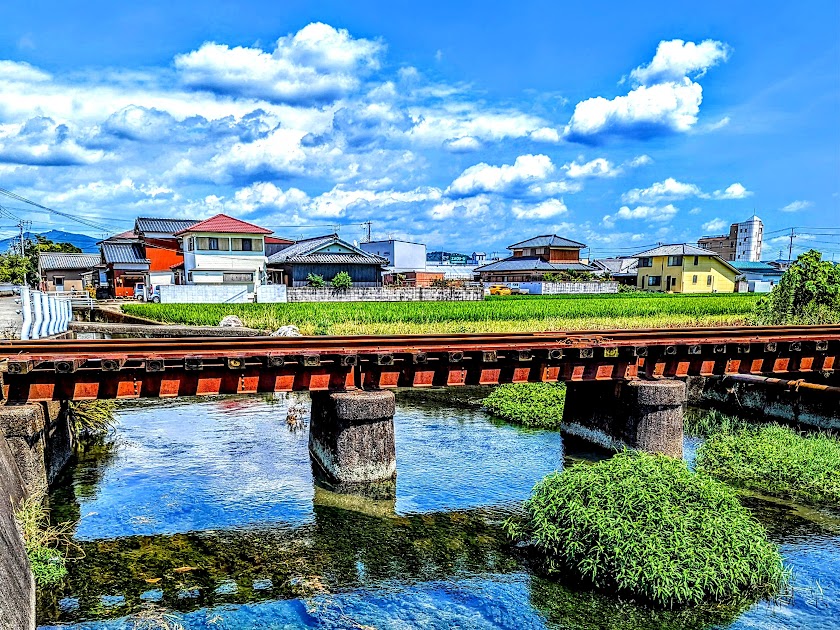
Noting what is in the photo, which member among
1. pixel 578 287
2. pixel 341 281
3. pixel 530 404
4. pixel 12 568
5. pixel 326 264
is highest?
pixel 326 264

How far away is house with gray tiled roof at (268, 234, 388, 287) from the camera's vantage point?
193ft

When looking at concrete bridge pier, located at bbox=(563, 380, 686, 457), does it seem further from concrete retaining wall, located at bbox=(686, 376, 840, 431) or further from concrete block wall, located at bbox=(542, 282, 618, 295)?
concrete block wall, located at bbox=(542, 282, 618, 295)

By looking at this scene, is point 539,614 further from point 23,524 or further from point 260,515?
point 23,524

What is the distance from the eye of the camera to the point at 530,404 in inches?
733

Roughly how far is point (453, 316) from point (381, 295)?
20.5 meters

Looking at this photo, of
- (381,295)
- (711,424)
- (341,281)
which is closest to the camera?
(711,424)

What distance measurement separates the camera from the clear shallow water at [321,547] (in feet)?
26.5

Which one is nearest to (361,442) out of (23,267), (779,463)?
(779,463)

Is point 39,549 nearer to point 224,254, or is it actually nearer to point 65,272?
point 224,254

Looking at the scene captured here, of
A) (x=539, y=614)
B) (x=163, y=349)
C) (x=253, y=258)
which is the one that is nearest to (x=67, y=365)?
(x=163, y=349)

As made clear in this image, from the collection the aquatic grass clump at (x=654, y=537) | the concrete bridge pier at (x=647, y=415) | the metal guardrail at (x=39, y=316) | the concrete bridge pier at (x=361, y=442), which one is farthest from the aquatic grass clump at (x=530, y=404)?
the metal guardrail at (x=39, y=316)

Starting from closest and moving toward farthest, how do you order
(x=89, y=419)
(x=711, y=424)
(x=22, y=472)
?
(x=22, y=472) < (x=89, y=419) < (x=711, y=424)

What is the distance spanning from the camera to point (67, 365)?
10.6 metres

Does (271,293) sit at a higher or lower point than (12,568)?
higher
